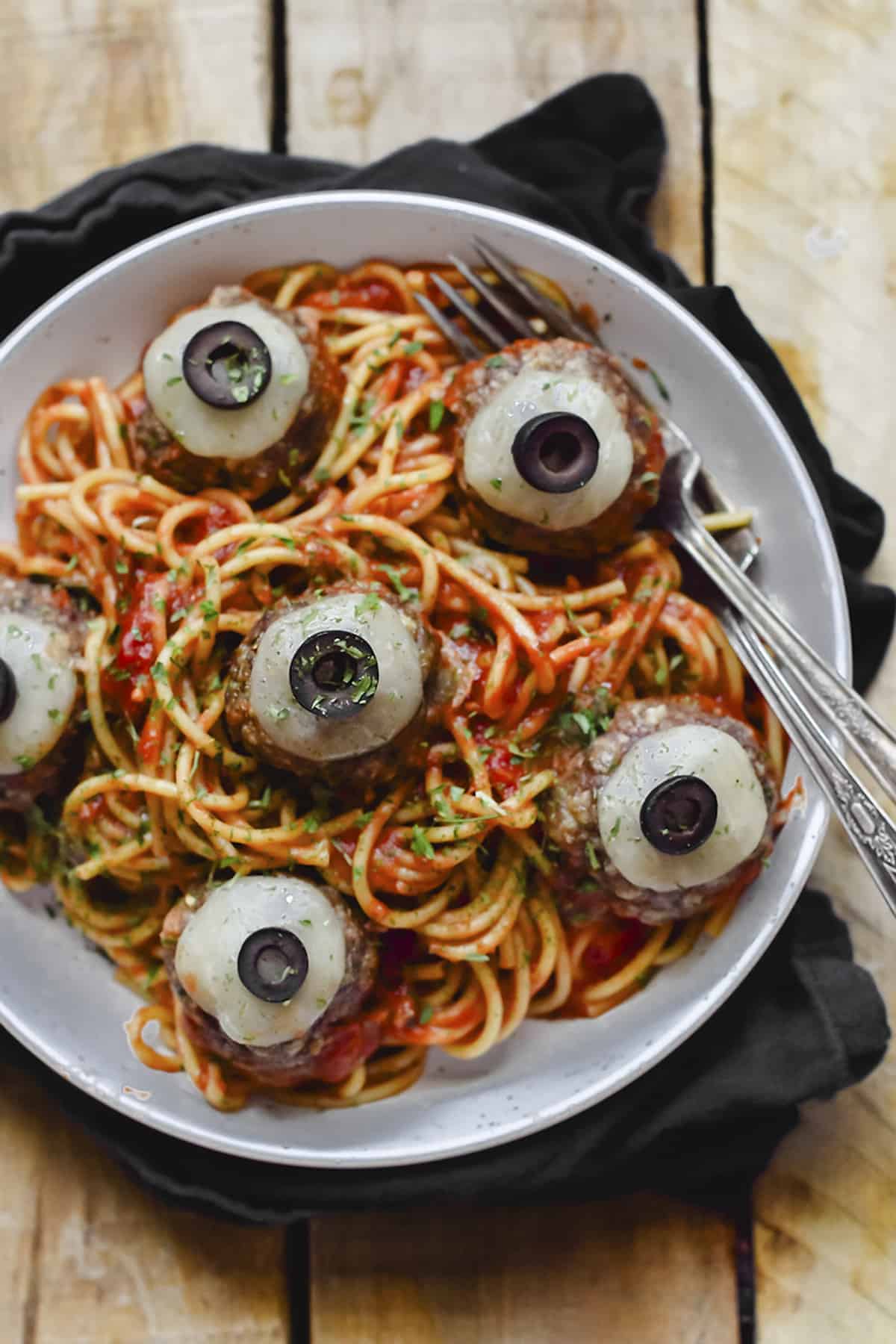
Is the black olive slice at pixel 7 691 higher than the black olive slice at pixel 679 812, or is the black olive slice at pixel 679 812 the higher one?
the black olive slice at pixel 7 691

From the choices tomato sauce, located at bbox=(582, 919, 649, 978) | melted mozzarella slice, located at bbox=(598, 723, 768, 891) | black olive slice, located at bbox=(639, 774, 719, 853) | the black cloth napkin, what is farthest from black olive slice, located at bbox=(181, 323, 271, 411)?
tomato sauce, located at bbox=(582, 919, 649, 978)

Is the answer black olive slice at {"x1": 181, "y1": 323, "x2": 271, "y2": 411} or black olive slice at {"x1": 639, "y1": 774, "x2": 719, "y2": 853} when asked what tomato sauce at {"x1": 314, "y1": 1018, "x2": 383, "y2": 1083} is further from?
black olive slice at {"x1": 181, "y1": 323, "x2": 271, "y2": 411}

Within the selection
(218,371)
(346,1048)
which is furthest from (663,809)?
(218,371)

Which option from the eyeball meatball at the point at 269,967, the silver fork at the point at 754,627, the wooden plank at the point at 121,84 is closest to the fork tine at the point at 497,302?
Result: the silver fork at the point at 754,627

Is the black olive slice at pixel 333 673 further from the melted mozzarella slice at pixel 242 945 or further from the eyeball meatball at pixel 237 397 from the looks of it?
the eyeball meatball at pixel 237 397

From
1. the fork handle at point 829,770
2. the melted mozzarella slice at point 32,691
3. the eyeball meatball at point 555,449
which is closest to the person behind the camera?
the fork handle at point 829,770

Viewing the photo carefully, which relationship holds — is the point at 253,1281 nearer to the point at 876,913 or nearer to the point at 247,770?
the point at 247,770
